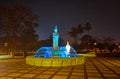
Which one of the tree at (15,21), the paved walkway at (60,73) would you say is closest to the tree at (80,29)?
the tree at (15,21)

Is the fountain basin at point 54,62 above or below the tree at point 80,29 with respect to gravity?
below

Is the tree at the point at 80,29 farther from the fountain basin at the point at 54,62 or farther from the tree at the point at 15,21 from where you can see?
the fountain basin at the point at 54,62

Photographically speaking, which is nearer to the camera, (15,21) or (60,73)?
(60,73)

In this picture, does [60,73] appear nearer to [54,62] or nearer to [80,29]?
[54,62]

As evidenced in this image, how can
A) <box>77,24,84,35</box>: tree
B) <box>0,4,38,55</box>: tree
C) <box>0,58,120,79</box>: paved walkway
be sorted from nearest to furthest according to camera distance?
<box>0,58,120,79</box>: paved walkway, <box>0,4,38,55</box>: tree, <box>77,24,84,35</box>: tree

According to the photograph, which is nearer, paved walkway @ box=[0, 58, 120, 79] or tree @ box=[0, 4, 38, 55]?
paved walkway @ box=[0, 58, 120, 79]

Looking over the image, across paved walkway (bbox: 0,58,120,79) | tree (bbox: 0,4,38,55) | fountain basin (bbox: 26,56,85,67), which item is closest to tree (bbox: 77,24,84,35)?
tree (bbox: 0,4,38,55)

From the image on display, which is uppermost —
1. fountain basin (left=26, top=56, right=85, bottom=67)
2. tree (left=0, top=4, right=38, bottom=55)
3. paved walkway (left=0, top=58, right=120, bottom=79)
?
tree (left=0, top=4, right=38, bottom=55)

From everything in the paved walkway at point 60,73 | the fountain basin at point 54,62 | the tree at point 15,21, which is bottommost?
the paved walkway at point 60,73

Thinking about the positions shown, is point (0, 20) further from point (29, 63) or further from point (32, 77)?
point (32, 77)

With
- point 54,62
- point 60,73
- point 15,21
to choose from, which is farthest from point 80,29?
point 60,73

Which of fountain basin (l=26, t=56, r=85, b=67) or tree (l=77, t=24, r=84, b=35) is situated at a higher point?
tree (l=77, t=24, r=84, b=35)

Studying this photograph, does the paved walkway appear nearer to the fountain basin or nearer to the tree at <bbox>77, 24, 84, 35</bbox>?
the fountain basin

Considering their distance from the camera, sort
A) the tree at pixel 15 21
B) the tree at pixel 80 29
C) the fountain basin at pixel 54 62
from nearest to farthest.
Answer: the fountain basin at pixel 54 62
the tree at pixel 15 21
the tree at pixel 80 29
